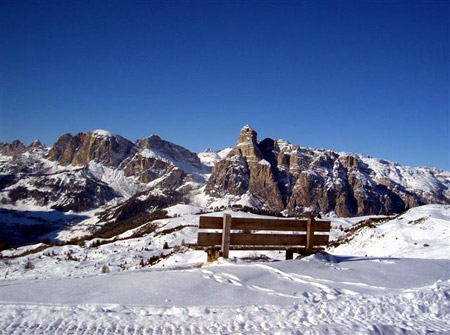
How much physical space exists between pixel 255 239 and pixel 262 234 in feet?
1.00

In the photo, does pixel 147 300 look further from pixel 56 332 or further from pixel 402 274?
pixel 402 274

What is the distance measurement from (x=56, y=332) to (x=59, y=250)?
24.1 m

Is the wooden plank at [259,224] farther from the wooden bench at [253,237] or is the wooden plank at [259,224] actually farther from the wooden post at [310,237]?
the wooden post at [310,237]

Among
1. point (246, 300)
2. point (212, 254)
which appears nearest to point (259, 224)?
point (212, 254)

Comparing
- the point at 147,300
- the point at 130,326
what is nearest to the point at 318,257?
the point at 147,300

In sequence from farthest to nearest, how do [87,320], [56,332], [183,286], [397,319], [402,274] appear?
[402,274] → [183,286] → [397,319] → [87,320] → [56,332]

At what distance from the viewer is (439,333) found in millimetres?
6812

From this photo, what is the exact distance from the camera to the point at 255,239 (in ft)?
41.5

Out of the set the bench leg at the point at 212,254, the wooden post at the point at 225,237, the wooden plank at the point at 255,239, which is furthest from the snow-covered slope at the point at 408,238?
the bench leg at the point at 212,254

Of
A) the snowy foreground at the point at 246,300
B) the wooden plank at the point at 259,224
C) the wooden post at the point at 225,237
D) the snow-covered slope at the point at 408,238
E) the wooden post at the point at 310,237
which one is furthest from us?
the snow-covered slope at the point at 408,238

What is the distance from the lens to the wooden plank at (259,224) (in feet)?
40.2

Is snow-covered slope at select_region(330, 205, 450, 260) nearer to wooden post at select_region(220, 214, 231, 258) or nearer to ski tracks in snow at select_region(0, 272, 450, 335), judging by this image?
wooden post at select_region(220, 214, 231, 258)

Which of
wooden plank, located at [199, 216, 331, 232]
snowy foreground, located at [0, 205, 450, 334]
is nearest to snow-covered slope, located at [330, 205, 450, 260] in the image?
snowy foreground, located at [0, 205, 450, 334]

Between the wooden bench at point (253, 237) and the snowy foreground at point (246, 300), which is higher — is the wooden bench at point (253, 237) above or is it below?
above
